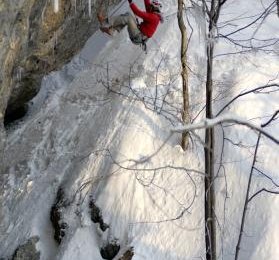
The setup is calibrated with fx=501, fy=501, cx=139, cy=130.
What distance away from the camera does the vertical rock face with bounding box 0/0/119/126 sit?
6.34 metres

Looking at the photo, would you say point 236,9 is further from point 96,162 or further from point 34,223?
point 34,223

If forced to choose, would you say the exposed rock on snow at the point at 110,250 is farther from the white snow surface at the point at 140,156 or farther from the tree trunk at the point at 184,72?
the tree trunk at the point at 184,72

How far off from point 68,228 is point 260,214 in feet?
10.1

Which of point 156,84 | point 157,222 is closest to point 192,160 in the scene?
point 157,222

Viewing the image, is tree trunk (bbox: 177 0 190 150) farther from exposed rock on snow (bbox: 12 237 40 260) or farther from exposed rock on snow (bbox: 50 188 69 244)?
exposed rock on snow (bbox: 12 237 40 260)

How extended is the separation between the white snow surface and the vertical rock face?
842 mm

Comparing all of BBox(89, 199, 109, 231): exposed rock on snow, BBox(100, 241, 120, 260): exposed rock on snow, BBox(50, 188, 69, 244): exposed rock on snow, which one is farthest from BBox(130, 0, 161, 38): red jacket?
BBox(100, 241, 120, 260): exposed rock on snow

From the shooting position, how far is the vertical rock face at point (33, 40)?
634 centimetres

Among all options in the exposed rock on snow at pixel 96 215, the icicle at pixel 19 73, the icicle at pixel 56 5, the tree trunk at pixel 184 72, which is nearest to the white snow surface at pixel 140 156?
the exposed rock on snow at pixel 96 215

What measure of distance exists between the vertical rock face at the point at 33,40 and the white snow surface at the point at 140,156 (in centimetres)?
84

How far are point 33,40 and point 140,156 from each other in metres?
2.55

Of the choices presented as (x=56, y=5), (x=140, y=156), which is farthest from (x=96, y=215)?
(x=56, y=5)

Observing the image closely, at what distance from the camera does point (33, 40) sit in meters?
8.03

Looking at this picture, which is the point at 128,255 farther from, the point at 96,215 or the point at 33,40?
the point at 33,40
